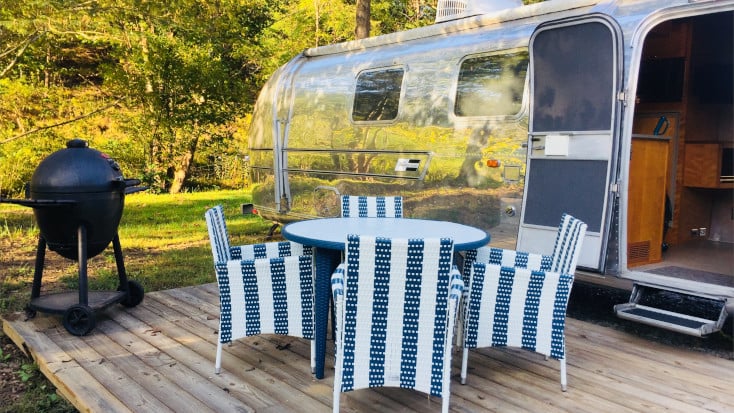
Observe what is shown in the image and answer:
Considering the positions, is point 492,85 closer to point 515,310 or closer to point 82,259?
point 515,310

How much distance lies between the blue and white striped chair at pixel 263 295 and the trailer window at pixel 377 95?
8.83ft

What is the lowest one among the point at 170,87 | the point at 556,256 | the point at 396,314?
the point at 396,314

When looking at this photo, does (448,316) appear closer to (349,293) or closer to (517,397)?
(349,293)

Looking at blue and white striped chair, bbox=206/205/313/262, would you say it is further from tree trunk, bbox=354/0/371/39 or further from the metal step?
tree trunk, bbox=354/0/371/39

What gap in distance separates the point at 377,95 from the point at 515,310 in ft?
10.6

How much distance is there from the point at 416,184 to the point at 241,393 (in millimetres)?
2870

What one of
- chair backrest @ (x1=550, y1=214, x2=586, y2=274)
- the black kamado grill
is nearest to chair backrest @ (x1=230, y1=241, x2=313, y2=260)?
the black kamado grill

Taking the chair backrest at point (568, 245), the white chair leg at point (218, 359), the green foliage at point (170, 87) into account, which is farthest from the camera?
the green foliage at point (170, 87)

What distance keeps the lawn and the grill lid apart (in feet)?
3.82

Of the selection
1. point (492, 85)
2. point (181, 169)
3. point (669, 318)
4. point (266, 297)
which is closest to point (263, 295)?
point (266, 297)

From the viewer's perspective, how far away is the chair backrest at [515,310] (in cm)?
332

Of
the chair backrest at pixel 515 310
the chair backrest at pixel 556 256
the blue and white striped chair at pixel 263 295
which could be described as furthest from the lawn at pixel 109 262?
the chair backrest at pixel 556 256

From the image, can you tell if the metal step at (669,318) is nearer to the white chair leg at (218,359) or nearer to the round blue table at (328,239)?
the round blue table at (328,239)

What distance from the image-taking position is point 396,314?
274 cm
